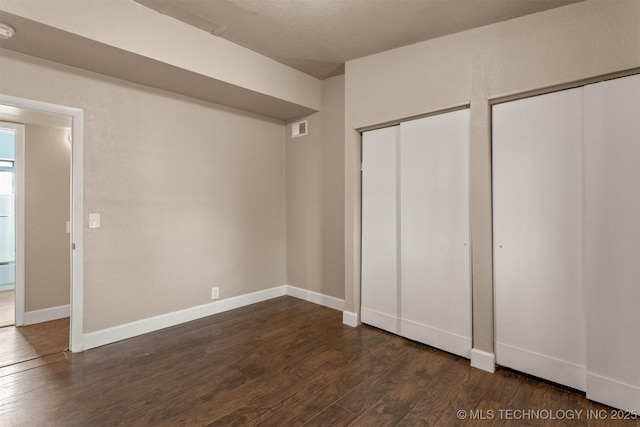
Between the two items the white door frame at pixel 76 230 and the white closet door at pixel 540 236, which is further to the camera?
the white door frame at pixel 76 230

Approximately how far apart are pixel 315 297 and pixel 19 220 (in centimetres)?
354

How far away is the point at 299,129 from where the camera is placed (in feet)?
14.1

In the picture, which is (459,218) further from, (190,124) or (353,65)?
(190,124)

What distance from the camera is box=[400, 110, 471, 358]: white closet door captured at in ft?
8.61

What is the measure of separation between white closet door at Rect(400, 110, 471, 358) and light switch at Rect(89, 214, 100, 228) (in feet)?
9.37

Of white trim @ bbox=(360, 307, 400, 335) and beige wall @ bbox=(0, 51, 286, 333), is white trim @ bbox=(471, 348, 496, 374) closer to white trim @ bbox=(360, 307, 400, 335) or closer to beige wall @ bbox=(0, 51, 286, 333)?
white trim @ bbox=(360, 307, 400, 335)

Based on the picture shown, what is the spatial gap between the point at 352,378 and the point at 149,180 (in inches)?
106

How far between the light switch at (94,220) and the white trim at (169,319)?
98cm

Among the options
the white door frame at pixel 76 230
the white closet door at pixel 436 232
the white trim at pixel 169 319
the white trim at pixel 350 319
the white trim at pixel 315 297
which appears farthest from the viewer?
the white trim at pixel 315 297

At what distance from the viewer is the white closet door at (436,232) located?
2625 mm

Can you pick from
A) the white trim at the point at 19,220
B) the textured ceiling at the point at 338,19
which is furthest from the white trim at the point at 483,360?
the white trim at the point at 19,220

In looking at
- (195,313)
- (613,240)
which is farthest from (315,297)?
(613,240)

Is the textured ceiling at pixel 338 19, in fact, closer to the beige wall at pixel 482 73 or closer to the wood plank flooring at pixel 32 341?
the beige wall at pixel 482 73

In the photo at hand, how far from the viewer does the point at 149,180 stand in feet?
Result: 10.5
